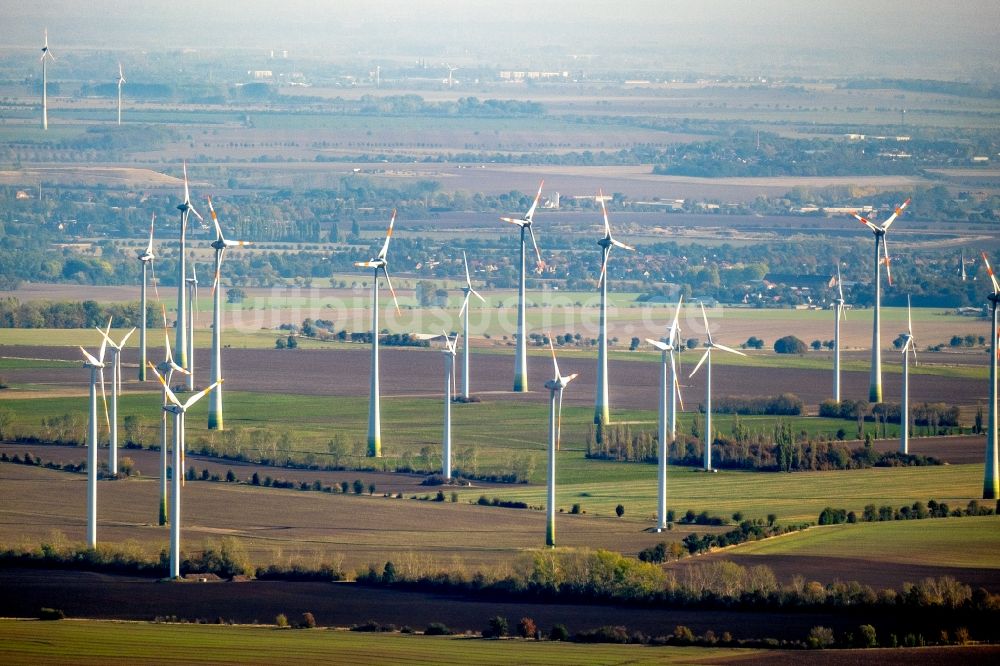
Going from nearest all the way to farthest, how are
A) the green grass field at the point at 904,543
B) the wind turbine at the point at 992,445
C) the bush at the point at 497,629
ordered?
the bush at the point at 497,629 < the green grass field at the point at 904,543 < the wind turbine at the point at 992,445

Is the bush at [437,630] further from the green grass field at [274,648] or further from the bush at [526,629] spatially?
the bush at [526,629]

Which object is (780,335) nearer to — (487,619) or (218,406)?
(218,406)

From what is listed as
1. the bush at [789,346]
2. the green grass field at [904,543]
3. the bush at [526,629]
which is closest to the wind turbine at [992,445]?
the green grass field at [904,543]

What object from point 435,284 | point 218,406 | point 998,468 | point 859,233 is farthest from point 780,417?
point 859,233

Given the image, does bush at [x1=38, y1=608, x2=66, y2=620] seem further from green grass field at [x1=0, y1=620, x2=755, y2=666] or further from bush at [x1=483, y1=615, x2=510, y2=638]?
bush at [x1=483, y1=615, x2=510, y2=638]

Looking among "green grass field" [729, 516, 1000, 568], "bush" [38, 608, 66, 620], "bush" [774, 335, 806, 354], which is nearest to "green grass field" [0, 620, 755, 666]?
"bush" [38, 608, 66, 620]

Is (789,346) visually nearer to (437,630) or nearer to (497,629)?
(497,629)

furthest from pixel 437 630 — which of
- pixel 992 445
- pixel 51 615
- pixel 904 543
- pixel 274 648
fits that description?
pixel 992 445
